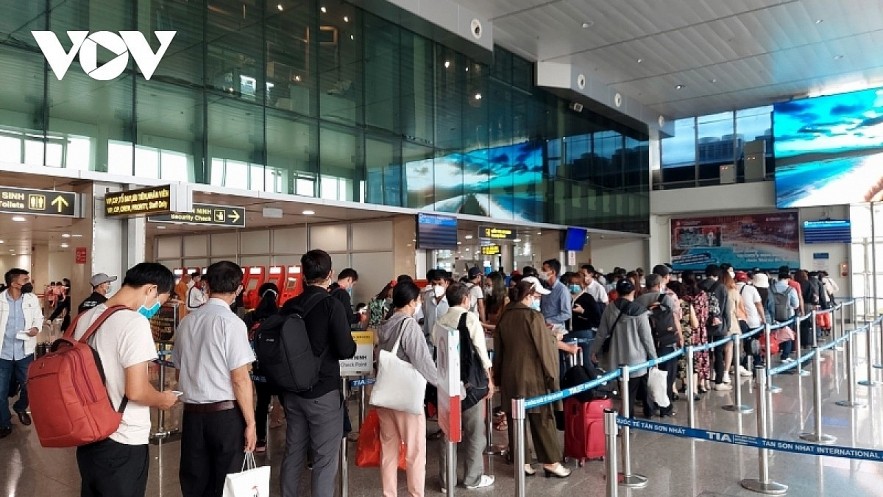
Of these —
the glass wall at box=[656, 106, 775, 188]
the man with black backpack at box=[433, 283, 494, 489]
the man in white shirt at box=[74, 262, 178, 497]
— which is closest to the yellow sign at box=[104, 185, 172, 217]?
the man with black backpack at box=[433, 283, 494, 489]

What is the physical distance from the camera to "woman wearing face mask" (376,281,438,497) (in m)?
3.95

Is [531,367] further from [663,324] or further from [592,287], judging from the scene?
[592,287]

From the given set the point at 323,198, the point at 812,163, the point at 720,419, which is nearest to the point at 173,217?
the point at 323,198

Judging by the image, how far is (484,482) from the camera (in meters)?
4.72

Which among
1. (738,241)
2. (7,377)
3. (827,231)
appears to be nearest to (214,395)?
(7,377)

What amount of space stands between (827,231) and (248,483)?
73.3 ft

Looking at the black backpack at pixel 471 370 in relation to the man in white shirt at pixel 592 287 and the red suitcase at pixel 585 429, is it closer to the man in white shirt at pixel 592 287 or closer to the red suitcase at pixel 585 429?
the red suitcase at pixel 585 429

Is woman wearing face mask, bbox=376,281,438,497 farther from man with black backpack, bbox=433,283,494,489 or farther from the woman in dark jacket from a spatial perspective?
the woman in dark jacket

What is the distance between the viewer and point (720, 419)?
679 cm

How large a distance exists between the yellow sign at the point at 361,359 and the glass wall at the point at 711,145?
21227 mm

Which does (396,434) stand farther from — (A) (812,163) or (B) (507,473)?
(A) (812,163)

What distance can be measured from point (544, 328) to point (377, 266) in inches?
353

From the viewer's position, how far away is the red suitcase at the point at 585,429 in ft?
16.5

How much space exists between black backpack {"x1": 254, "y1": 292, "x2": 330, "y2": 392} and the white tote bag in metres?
0.62
